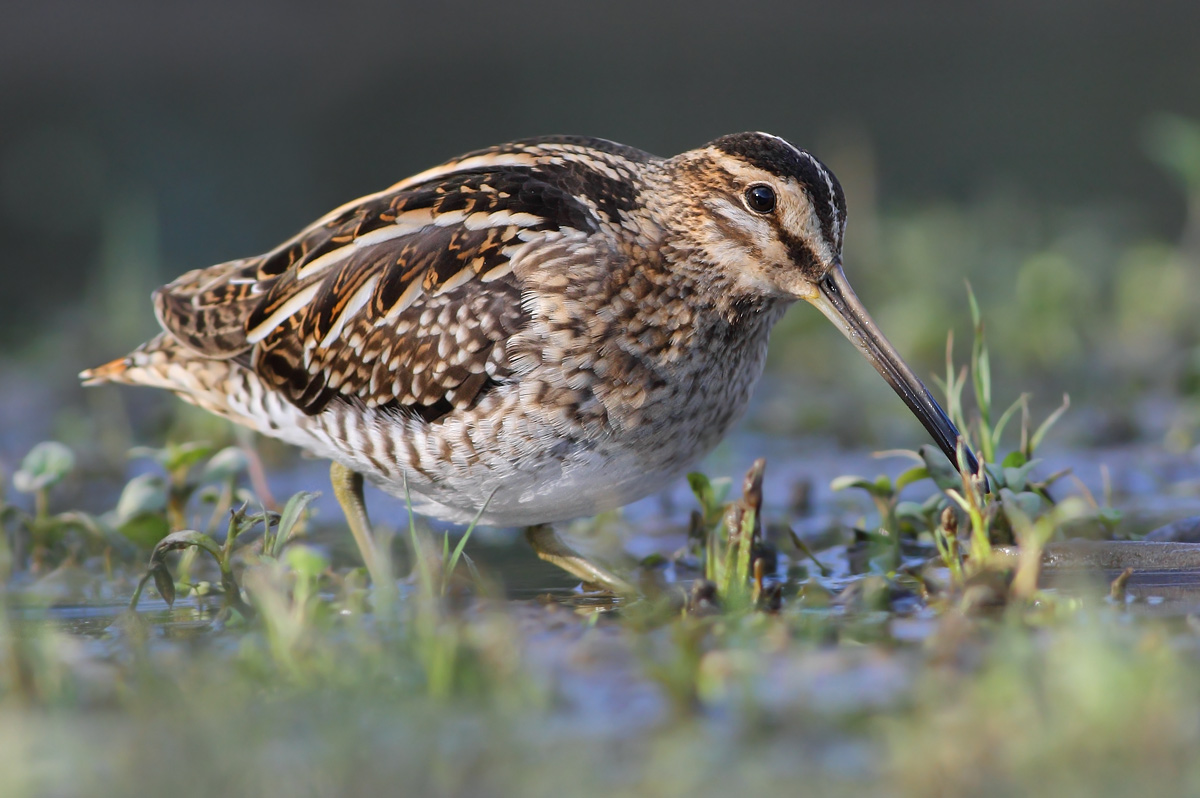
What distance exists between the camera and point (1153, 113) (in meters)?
12.4

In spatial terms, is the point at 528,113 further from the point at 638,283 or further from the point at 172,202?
the point at 638,283

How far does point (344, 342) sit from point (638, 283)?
105 cm

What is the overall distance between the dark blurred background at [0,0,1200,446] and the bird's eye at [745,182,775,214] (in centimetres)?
257

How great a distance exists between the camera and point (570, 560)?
5.56 m

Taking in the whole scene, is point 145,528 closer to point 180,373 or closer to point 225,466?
point 225,466

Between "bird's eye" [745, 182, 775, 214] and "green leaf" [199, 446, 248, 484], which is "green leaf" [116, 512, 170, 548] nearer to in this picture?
"green leaf" [199, 446, 248, 484]

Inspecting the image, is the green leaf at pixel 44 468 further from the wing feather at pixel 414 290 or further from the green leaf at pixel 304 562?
the green leaf at pixel 304 562

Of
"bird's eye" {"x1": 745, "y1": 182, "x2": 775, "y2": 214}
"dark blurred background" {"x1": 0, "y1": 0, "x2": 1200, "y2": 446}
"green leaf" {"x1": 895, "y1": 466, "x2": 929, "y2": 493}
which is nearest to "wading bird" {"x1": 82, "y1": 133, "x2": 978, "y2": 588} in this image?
"bird's eye" {"x1": 745, "y1": 182, "x2": 775, "y2": 214}

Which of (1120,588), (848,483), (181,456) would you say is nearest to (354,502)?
(181,456)

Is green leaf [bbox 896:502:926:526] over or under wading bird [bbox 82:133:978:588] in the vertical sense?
under

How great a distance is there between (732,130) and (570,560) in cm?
679

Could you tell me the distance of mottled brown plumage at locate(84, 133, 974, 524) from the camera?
5035 mm

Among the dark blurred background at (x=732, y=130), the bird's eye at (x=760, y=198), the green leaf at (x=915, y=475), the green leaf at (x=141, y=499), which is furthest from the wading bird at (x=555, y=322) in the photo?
the dark blurred background at (x=732, y=130)

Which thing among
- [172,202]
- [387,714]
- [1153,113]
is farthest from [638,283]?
[1153,113]
